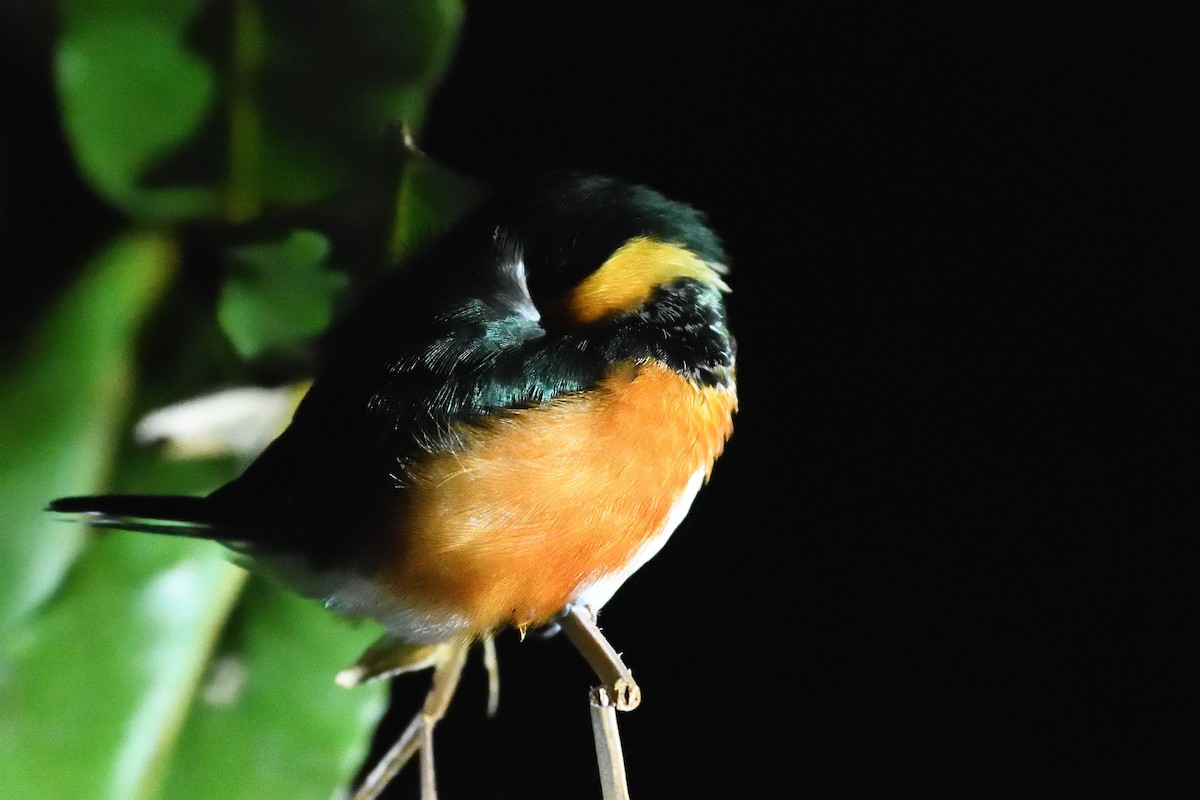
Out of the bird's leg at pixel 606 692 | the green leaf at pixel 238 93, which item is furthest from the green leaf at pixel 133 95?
the bird's leg at pixel 606 692

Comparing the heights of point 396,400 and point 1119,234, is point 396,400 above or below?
below

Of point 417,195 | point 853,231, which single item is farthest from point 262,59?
point 853,231

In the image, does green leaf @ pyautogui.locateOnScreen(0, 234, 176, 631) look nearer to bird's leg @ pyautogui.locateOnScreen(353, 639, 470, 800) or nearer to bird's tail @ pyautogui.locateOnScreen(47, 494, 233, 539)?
bird's tail @ pyautogui.locateOnScreen(47, 494, 233, 539)

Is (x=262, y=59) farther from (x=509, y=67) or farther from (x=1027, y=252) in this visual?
(x=1027, y=252)

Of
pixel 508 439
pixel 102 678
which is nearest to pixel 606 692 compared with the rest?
pixel 508 439

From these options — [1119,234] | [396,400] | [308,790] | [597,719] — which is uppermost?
[1119,234]

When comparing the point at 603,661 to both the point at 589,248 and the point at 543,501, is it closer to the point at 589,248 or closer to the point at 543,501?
the point at 543,501
